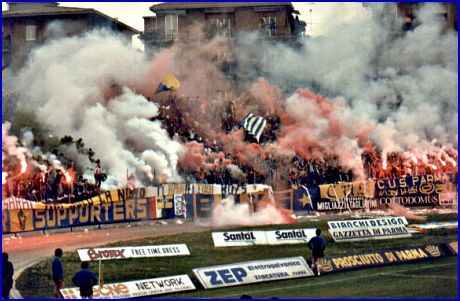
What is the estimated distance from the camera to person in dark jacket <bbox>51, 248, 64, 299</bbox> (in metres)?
14.4

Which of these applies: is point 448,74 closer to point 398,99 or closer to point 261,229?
point 398,99

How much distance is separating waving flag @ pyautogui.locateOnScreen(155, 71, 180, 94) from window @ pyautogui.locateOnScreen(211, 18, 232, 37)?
906 millimetres

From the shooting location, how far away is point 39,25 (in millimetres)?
15570

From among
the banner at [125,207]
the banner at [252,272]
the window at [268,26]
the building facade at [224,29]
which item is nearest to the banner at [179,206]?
the banner at [125,207]

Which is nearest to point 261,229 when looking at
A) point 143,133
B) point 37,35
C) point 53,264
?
point 143,133

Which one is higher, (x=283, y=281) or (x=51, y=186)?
(x=51, y=186)

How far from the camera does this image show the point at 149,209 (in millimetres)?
15766

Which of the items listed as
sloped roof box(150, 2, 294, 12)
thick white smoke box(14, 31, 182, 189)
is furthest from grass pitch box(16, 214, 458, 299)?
sloped roof box(150, 2, 294, 12)

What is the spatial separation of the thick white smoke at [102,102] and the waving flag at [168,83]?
0.92ft

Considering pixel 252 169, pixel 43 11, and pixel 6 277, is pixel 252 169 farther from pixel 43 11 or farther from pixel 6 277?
pixel 6 277

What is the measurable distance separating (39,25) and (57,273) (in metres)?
3.65

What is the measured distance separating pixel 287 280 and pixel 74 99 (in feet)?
13.1

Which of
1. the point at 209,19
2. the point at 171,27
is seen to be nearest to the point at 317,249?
the point at 209,19

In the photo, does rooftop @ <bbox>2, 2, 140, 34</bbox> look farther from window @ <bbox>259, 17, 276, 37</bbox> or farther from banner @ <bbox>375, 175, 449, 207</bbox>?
banner @ <bbox>375, 175, 449, 207</bbox>
